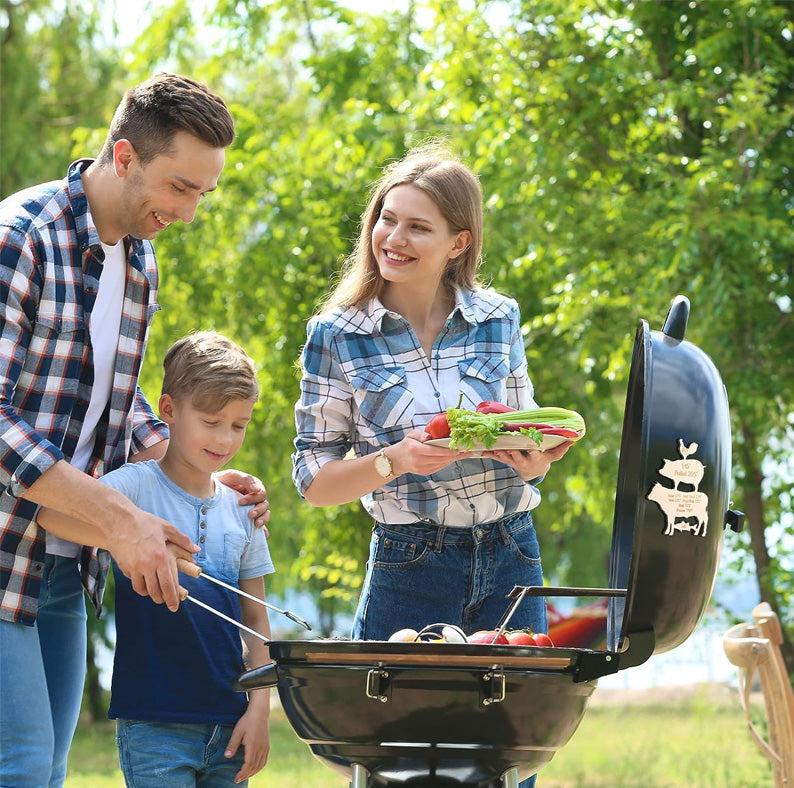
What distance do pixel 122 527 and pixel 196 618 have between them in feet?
1.70

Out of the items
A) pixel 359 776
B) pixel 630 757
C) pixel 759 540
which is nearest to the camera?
pixel 359 776

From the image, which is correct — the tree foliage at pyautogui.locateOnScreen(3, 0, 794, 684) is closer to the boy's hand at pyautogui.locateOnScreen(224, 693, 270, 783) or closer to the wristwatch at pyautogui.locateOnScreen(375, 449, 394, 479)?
the wristwatch at pyautogui.locateOnScreen(375, 449, 394, 479)

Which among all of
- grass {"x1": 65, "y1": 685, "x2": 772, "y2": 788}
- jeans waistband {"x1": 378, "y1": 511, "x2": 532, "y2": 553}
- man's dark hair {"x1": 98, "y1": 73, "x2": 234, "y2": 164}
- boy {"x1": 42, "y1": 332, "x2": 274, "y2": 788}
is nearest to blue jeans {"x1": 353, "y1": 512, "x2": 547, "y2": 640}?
jeans waistband {"x1": 378, "y1": 511, "x2": 532, "y2": 553}

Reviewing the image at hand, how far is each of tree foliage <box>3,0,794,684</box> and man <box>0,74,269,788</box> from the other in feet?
13.3

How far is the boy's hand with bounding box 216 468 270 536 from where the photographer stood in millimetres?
2902

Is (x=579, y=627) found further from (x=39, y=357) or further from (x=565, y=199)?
(x=39, y=357)

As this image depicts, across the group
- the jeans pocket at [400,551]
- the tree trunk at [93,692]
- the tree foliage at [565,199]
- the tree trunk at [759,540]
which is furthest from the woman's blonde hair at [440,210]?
the tree trunk at [93,692]

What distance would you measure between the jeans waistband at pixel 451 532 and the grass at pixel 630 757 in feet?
17.7

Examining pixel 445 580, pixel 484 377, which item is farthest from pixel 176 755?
pixel 484 377

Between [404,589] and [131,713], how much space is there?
26.9 inches

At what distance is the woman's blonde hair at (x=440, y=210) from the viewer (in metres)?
2.94

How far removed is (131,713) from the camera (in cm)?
258

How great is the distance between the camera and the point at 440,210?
292 centimetres

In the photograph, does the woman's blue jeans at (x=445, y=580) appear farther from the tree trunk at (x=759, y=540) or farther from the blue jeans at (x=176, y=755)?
the tree trunk at (x=759, y=540)
